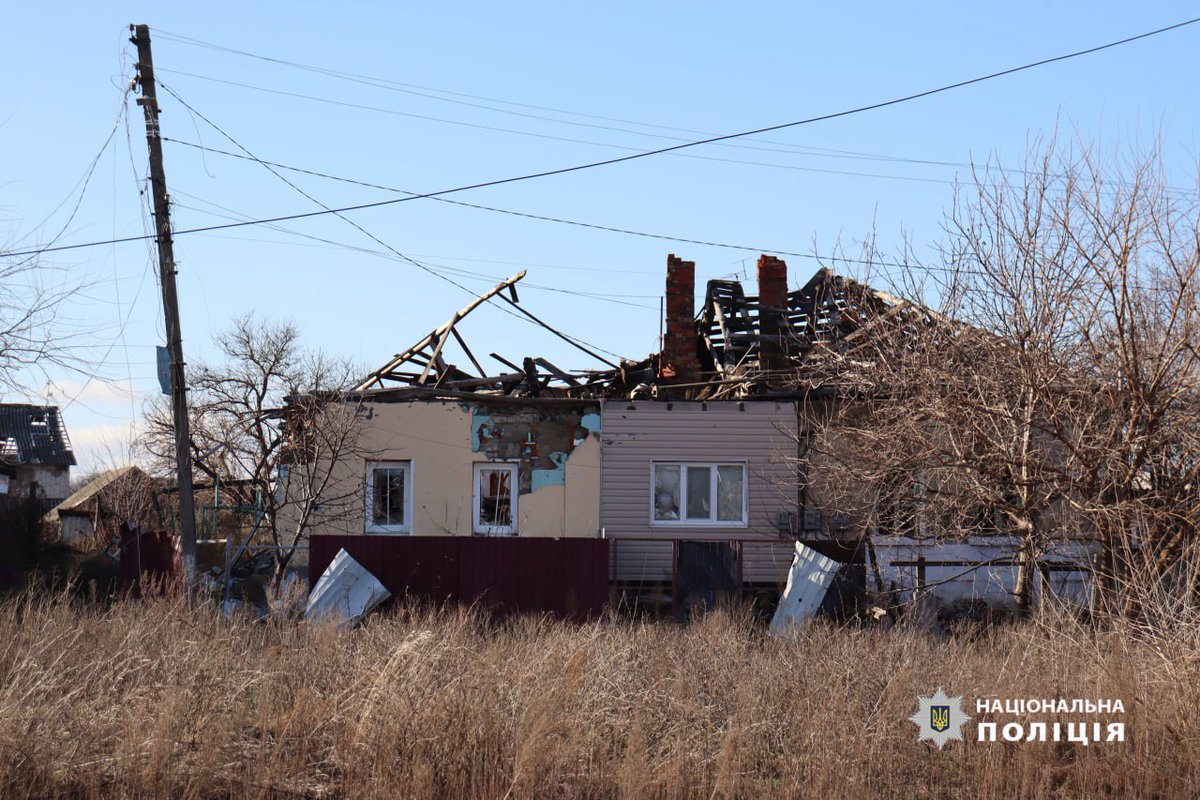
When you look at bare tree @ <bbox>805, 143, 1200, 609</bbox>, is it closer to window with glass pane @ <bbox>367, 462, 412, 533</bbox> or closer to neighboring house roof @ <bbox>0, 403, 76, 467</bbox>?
window with glass pane @ <bbox>367, 462, 412, 533</bbox>

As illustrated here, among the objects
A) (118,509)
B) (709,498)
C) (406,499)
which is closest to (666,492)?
(709,498)

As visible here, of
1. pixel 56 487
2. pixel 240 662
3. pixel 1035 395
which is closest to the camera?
pixel 240 662

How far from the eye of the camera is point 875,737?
25.0ft

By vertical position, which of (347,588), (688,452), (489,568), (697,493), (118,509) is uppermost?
(688,452)

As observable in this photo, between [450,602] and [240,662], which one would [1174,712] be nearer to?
[240,662]

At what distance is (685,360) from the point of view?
20609mm

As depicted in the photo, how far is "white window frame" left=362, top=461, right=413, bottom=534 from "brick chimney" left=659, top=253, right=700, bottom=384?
16.2ft

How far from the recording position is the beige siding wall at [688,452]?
1912cm

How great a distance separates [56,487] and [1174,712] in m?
54.8

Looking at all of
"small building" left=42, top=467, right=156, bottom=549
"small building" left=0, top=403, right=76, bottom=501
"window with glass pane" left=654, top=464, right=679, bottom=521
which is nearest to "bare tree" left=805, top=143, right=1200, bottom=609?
"window with glass pane" left=654, top=464, right=679, bottom=521

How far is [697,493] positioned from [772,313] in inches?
147

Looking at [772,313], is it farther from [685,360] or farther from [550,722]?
[550,722]

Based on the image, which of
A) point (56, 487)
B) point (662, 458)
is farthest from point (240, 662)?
point (56, 487)

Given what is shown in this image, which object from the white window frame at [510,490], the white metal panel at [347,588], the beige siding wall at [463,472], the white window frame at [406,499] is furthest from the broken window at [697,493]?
the white metal panel at [347,588]
